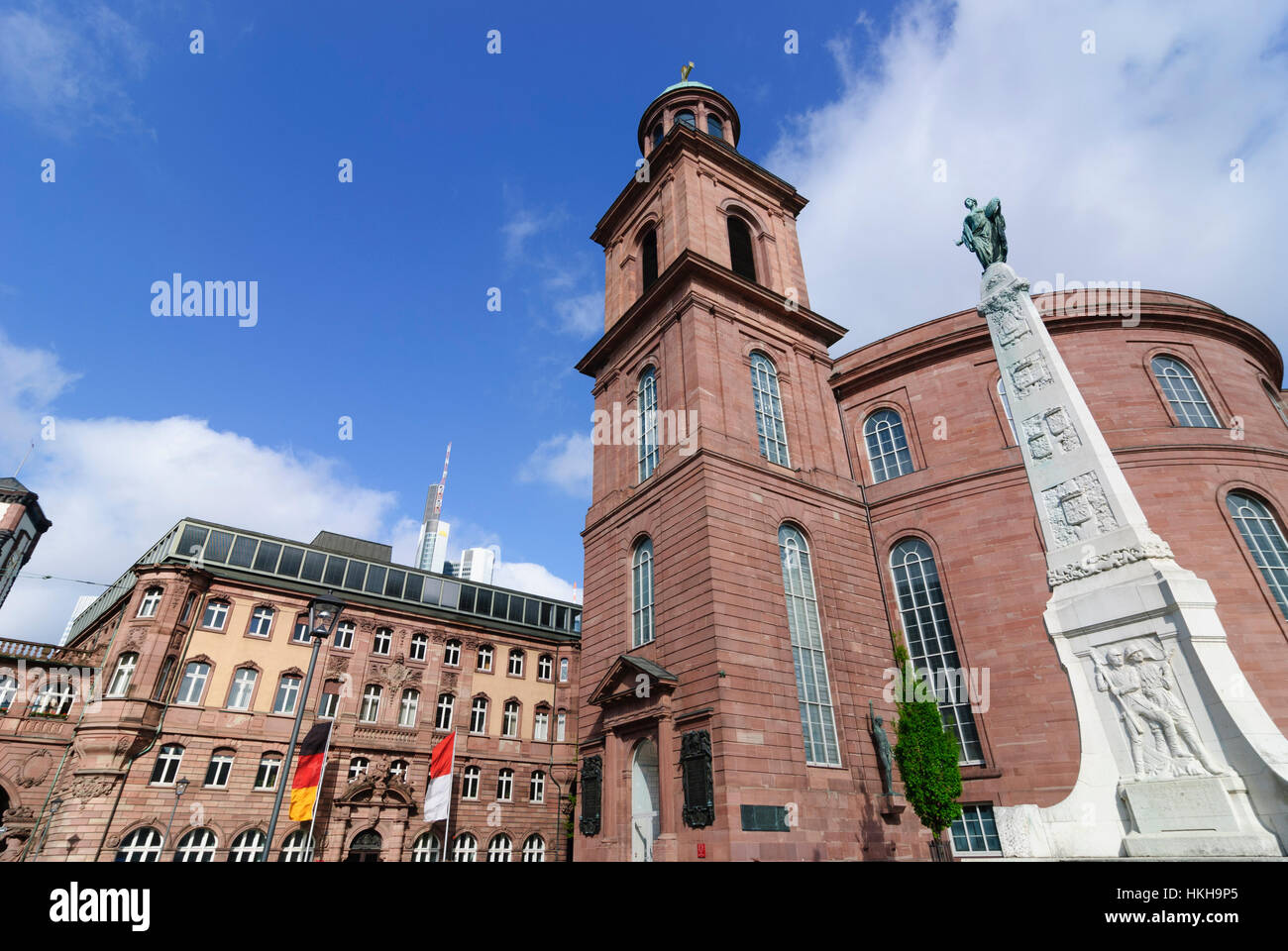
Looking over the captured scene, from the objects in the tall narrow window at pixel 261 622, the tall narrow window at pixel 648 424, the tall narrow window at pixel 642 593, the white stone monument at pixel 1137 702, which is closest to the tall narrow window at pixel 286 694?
the tall narrow window at pixel 261 622

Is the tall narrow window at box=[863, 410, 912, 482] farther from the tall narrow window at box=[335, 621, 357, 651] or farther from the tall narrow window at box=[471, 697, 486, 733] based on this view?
the tall narrow window at box=[335, 621, 357, 651]

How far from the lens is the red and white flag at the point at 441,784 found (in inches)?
963

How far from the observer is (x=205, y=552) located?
3566 centimetres

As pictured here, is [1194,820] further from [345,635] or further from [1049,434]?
[345,635]

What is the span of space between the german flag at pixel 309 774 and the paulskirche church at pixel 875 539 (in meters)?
12.6

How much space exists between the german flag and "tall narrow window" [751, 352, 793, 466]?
21.4 metres

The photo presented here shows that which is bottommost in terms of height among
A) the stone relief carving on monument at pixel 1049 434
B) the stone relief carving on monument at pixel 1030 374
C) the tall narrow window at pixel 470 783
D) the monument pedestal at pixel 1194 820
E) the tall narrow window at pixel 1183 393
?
the monument pedestal at pixel 1194 820

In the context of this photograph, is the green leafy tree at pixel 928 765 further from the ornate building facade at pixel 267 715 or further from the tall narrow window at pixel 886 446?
the ornate building facade at pixel 267 715

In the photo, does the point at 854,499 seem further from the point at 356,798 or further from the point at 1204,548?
the point at 356,798

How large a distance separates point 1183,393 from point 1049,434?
18291 mm

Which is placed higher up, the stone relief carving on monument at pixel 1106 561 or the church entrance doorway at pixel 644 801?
the stone relief carving on monument at pixel 1106 561

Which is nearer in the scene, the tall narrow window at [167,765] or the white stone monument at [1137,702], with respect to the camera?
the white stone monument at [1137,702]
